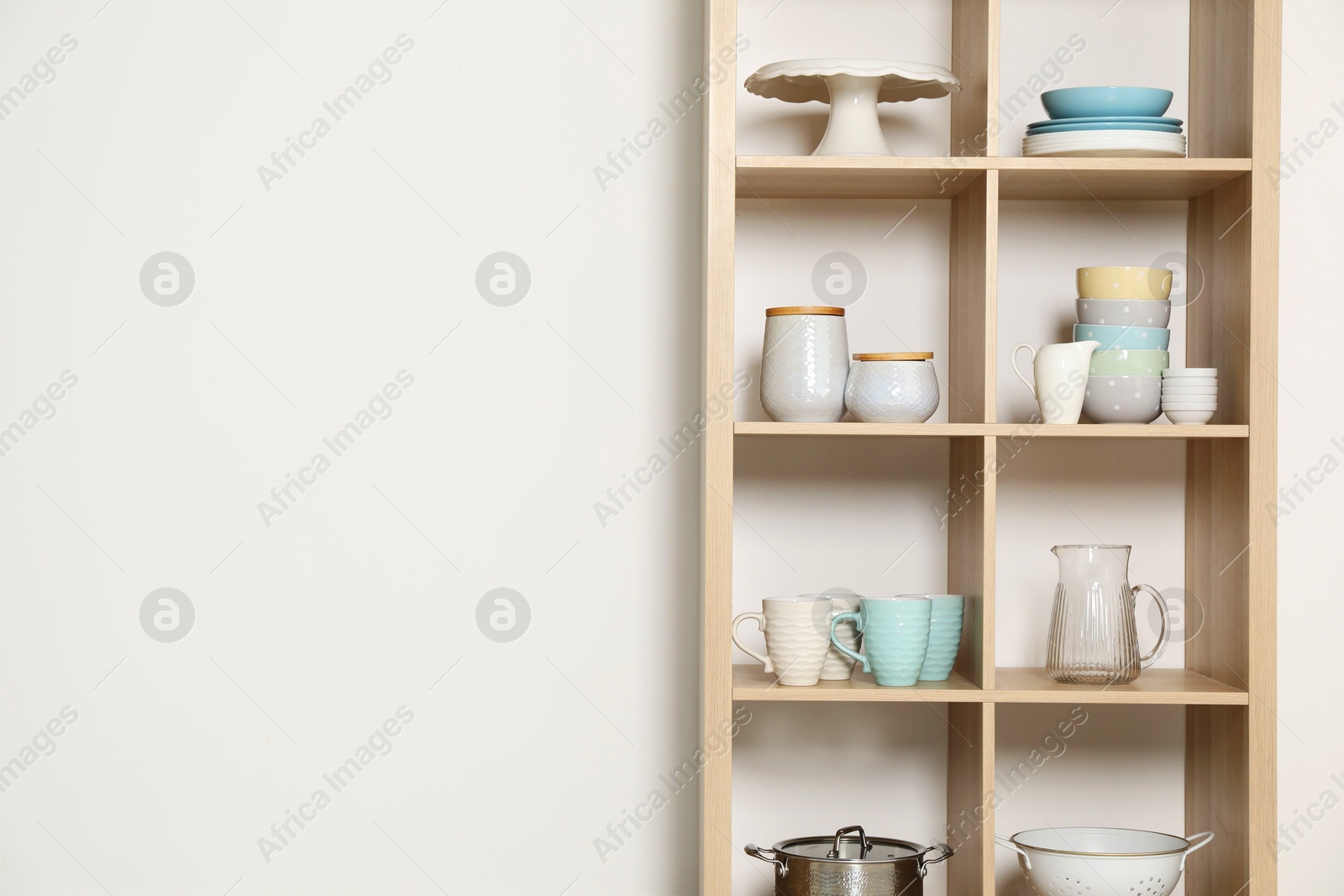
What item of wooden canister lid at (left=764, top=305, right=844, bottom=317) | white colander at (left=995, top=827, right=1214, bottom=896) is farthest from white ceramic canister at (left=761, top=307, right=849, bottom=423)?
white colander at (left=995, top=827, right=1214, bottom=896)

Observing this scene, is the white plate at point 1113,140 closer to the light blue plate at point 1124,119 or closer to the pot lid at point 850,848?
the light blue plate at point 1124,119

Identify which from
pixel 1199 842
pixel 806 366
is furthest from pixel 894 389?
pixel 1199 842

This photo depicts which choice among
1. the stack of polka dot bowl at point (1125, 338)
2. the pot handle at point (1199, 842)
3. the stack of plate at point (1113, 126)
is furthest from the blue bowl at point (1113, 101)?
the pot handle at point (1199, 842)

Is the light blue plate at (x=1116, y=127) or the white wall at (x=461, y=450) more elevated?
the light blue plate at (x=1116, y=127)

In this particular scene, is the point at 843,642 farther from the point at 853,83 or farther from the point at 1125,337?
the point at 853,83

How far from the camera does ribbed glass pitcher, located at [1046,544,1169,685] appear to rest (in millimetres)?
1643

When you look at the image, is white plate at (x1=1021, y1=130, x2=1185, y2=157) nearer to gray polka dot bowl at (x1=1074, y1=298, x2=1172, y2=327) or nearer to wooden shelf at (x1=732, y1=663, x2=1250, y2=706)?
gray polka dot bowl at (x1=1074, y1=298, x2=1172, y2=327)

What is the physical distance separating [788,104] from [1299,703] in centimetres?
135

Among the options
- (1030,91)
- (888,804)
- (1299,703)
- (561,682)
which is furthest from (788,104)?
(1299,703)

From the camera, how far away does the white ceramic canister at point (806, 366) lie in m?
1.62

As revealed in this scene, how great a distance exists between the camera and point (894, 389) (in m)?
1.61

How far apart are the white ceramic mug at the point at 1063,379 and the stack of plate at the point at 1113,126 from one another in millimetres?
288

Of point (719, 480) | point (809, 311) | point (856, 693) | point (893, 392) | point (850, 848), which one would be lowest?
point (850, 848)

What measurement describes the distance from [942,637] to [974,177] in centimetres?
70
